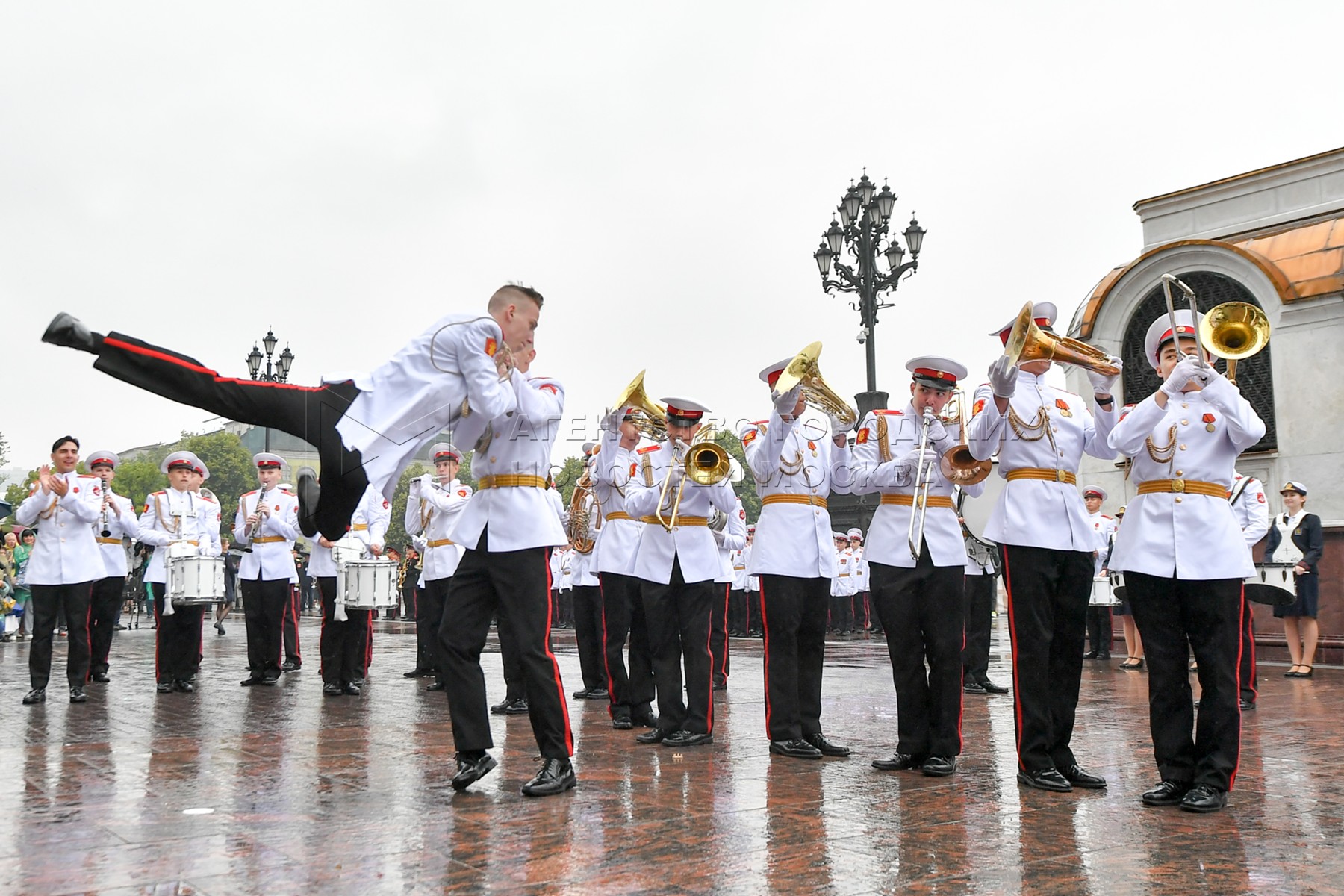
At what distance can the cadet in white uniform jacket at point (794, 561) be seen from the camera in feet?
22.1

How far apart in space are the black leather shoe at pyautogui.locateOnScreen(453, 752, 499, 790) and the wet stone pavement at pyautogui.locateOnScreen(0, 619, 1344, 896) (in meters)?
0.07

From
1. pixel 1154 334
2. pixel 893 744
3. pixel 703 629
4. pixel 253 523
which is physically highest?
pixel 1154 334

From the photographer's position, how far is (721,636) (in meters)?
10.4

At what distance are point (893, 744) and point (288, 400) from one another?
409cm

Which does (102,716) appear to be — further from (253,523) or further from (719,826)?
(719,826)

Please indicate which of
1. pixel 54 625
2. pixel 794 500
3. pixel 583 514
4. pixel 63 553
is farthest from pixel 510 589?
pixel 54 625

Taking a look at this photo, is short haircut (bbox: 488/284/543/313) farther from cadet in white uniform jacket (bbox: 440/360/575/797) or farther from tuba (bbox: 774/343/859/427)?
tuba (bbox: 774/343/859/427)

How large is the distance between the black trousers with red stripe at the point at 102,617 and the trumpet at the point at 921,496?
28.1 feet

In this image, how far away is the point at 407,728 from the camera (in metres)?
7.98

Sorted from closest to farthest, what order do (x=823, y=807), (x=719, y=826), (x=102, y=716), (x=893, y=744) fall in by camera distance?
(x=719, y=826)
(x=823, y=807)
(x=893, y=744)
(x=102, y=716)

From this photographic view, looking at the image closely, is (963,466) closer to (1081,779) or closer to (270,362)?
(1081,779)

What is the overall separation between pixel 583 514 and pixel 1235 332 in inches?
246

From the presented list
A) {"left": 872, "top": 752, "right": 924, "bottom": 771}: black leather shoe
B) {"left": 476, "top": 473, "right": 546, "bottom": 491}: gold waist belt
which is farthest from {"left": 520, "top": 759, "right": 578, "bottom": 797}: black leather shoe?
{"left": 872, "top": 752, "right": 924, "bottom": 771}: black leather shoe

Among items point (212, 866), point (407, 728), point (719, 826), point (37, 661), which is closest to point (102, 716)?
point (37, 661)
